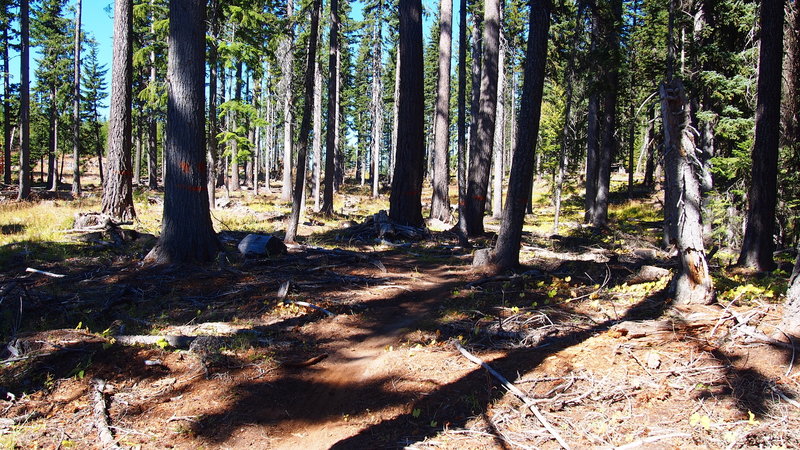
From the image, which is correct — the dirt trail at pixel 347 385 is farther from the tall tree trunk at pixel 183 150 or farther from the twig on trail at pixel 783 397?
the tall tree trunk at pixel 183 150

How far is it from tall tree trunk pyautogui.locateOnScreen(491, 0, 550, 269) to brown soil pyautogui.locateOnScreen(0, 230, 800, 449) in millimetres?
1406

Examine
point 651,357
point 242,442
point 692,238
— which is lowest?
point 242,442

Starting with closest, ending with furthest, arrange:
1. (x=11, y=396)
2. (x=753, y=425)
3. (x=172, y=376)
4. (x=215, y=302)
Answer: (x=753, y=425), (x=11, y=396), (x=172, y=376), (x=215, y=302)

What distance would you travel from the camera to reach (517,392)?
433cm

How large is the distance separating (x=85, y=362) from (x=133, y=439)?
1.60 m

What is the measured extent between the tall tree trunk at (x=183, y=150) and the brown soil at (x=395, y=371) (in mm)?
1146

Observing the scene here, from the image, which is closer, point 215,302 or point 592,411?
point 592,411

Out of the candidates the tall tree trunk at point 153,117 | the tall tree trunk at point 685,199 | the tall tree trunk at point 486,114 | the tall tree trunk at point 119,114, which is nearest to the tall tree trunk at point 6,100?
the tall tree trunk at point 153,117

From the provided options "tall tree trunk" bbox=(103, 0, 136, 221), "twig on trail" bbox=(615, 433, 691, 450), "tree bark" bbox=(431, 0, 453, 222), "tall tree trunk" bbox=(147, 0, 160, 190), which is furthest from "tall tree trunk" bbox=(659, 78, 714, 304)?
"tall tree trunk" bbox=(147, 0, 160, 190)

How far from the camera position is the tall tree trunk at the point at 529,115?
8125 millimetres

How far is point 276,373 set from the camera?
532 centimetres

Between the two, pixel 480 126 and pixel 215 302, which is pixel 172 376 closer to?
pixel 215 302

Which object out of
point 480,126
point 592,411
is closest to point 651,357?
point 592,411

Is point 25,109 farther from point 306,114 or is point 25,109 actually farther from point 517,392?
point 517,392
